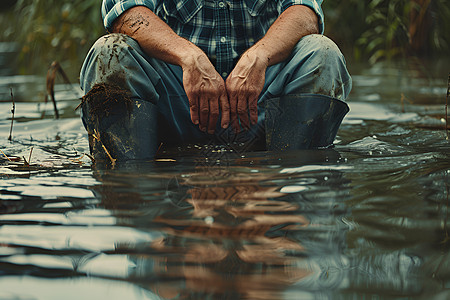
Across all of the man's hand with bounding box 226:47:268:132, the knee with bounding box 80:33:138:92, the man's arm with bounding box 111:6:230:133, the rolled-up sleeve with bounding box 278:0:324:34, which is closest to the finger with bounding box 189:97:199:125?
the man's arm with bounding box 111:6:230:133

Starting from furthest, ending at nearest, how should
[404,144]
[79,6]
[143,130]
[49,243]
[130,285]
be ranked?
[79,6]
[404,144]
[143,130]
[49,243]
[130,285]

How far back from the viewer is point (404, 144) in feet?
6.49

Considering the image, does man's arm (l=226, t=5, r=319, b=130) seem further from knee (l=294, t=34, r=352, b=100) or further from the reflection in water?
the reflection in water

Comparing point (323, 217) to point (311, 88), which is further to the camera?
point (311, 88)

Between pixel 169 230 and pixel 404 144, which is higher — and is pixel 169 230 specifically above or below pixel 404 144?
above

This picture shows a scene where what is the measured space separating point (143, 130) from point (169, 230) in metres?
0.76

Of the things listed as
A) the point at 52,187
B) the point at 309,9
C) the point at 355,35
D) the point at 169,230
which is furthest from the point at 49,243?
the point at 355,35

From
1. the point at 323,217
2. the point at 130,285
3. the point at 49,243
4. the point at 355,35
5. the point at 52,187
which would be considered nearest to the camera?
the point at 130,285

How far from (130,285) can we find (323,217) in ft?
1.53

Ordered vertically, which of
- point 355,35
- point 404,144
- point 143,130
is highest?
point 143,130

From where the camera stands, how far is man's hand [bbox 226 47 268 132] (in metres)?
1.75

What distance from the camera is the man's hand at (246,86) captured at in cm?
175

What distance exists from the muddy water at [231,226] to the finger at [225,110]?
116mm

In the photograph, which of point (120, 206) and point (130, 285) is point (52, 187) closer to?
point (120, 206)
